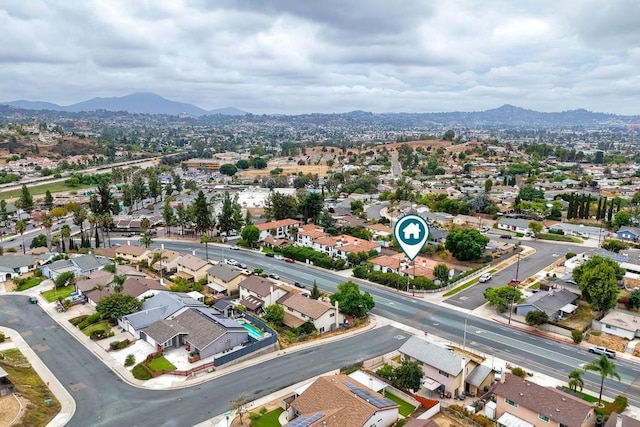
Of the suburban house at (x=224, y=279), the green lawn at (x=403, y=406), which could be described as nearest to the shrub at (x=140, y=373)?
the suburban house at (x=224, y=279)

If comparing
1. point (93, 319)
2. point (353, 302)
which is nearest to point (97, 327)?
point (93, 319)

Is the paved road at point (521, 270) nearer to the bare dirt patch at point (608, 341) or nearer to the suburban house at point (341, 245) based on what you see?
the bare dirt patch at point (608, 341)

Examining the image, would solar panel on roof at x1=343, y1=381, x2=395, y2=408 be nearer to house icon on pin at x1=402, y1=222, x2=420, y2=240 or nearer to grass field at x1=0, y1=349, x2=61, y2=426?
grass field at x1=0, y1=349, x2=61, y2=426

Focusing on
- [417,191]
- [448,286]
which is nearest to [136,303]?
[448,286]

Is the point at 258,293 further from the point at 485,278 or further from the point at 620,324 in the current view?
the point at 620,324

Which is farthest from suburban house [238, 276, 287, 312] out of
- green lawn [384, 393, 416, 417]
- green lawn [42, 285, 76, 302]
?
green lawn [42, 285, 76, 302]

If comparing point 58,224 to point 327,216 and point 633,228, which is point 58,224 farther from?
point 633,228
